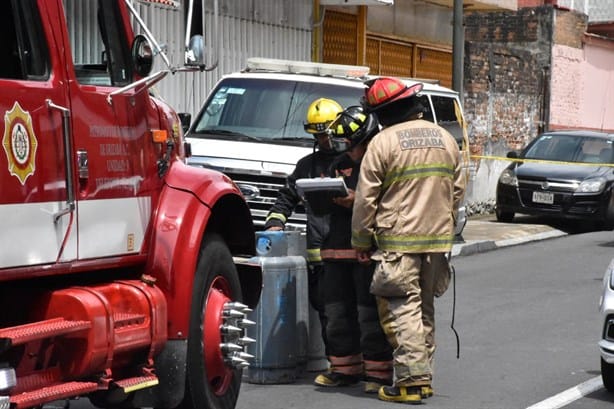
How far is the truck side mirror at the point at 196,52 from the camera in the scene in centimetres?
650

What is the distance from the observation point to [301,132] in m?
13.3

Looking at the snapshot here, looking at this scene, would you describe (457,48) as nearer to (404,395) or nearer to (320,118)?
(320,118)

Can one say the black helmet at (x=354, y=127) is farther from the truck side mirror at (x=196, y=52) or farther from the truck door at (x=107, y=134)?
the truck side mirror at (x=196, y=52)

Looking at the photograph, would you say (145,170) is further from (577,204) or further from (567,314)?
(577,204)

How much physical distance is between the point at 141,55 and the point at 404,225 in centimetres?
242

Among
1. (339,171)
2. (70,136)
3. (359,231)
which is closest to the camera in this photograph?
(70,136)

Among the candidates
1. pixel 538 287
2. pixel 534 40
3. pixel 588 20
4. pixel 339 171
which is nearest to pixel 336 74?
pixel 538 287

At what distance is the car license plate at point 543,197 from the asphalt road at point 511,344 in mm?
4000

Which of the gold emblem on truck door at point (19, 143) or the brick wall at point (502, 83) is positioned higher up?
the gold emblem on truck door at point (19, 143)

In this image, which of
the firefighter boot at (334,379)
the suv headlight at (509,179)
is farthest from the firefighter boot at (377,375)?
the suv headlight at (509,179)

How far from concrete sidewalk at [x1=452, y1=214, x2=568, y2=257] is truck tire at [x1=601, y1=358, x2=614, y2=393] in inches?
367

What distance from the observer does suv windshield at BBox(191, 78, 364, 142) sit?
13391mm

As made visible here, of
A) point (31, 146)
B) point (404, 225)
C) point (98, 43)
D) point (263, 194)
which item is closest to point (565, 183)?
point (263, 194)

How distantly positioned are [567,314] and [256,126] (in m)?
3.55
